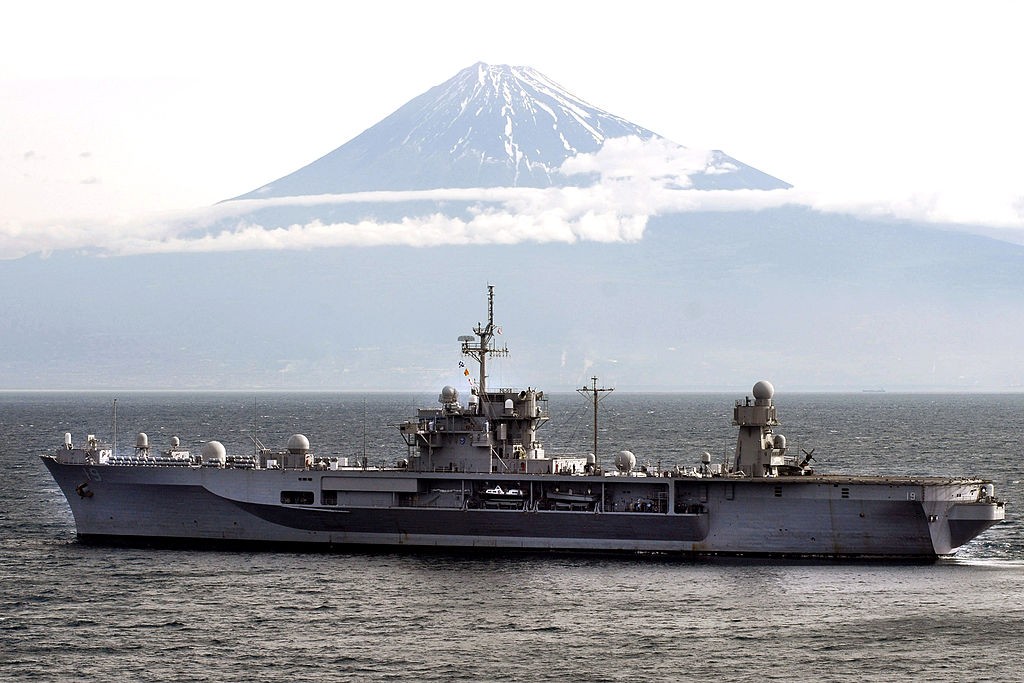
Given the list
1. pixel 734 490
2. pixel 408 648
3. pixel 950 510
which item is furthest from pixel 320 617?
pixel 950 510

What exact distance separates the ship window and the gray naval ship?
0.15 feet

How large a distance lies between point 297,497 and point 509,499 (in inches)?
306

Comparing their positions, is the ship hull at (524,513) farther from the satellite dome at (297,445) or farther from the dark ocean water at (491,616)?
the satellite dome at (297,445)

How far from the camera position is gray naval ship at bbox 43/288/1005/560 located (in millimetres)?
49219

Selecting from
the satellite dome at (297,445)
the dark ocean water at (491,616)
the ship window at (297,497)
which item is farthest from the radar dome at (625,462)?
the satellite dome at (297,445)

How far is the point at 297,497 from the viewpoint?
52.6 meters

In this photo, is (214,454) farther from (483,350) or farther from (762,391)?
(762,391)

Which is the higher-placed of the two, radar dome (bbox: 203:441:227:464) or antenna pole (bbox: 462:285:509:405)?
antenna pole (bbox: 462:285:509:405)

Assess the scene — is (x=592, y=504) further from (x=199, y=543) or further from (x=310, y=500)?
(x=199, y=543)

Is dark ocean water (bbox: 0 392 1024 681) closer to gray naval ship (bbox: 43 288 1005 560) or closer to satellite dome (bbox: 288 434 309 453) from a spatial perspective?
gray naval ship (bbox: 43 288 1005 560)

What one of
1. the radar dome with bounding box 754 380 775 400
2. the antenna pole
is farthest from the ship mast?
the radar dome with bounding box 754 380 775 400

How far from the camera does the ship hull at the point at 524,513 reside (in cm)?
4903

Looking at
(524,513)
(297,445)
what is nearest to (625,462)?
(524,513)

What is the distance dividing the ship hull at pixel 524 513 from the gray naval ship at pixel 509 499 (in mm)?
49
